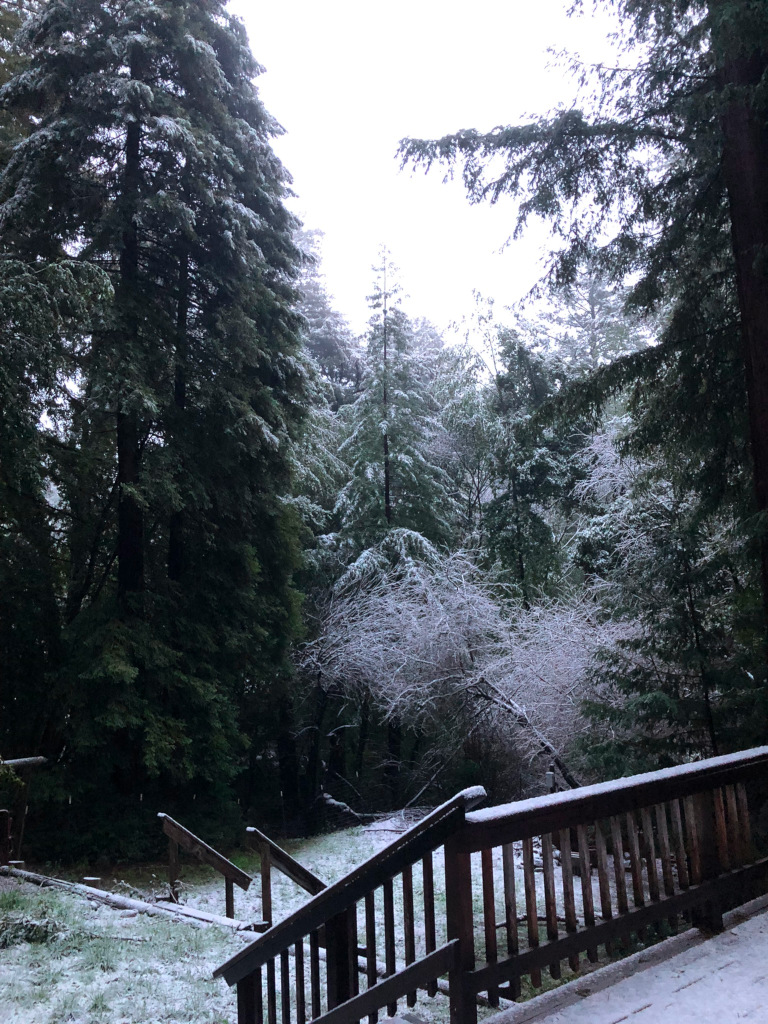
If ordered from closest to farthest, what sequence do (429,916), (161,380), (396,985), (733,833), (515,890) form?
(396,985) → (429,916) → (515,890) → (733,833) → (161,380)

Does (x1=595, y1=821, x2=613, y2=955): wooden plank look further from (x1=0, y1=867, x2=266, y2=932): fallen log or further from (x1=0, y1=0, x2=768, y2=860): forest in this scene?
(x1=0, y1=867, x2=266, y2=932): fallen log

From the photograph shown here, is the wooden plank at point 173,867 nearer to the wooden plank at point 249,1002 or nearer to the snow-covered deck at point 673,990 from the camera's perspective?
the wooden plank at point 249,1002

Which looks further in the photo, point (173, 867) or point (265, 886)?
point (173, 867)

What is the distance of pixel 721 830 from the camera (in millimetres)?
4352

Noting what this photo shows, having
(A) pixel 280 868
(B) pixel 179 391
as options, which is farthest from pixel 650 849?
(B) pixel 179 391

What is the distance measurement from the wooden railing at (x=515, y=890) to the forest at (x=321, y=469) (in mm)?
2934

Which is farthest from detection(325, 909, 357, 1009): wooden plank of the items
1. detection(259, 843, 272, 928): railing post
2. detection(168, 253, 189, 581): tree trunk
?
detection(168, 253, 189, 581): tree trunk

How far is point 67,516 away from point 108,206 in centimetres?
490

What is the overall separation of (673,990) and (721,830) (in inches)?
43.2

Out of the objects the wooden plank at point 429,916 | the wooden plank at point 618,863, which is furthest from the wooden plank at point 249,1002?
the wooden plank at point 618,863

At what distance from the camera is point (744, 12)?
569 cm

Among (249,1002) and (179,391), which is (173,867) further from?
(179,391)

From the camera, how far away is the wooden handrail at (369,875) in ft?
10.4

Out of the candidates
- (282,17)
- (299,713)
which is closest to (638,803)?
(299,713)
